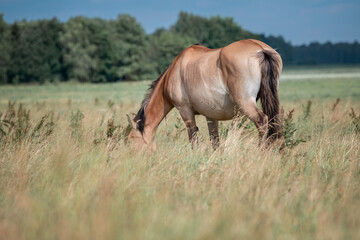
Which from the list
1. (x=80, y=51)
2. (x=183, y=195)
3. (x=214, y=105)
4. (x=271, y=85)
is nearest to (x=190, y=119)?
(x=214, y=105)

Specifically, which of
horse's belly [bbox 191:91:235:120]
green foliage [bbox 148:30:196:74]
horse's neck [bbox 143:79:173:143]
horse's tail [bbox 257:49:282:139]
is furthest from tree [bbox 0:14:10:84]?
horse's tail [bbox 257:49:282:139]

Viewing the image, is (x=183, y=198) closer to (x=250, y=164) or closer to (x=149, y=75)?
(x=250, y=164)

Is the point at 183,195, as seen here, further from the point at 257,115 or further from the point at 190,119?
the point at 190,119

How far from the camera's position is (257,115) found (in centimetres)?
539

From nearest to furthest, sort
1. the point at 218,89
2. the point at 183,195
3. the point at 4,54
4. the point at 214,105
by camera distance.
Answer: the point at 183,195 < the point at 218,89 < the point at 214,105 < the point at 4,54

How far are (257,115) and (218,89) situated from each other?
0.76 m

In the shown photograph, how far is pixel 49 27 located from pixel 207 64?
65.1 m

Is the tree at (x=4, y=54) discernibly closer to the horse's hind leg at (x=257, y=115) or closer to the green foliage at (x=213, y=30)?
the green foliage at (x=213, y=30)

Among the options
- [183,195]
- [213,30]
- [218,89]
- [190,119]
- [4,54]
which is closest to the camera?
[183,195]

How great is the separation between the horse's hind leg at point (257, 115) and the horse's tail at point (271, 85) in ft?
0.30

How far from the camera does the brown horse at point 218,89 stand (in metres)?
5.34

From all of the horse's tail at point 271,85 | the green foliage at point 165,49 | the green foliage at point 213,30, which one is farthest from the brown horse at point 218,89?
the green foliage at point 213,30

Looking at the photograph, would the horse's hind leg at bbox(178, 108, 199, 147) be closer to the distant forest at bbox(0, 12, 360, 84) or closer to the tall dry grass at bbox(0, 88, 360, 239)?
the tall dry grass at bbox(0, 88, 360, 239)

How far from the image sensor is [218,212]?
2.93 m
